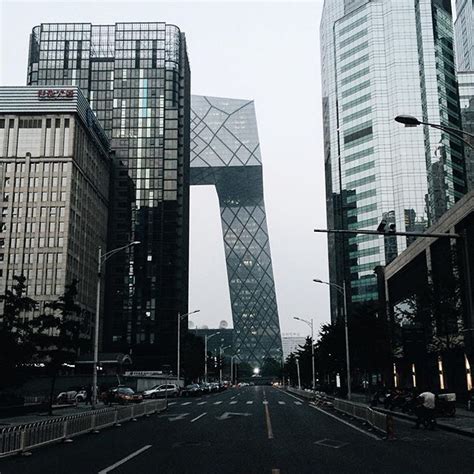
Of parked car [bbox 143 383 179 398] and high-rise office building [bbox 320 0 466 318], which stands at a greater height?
high-rise office building [bbox 320 0 466 318]

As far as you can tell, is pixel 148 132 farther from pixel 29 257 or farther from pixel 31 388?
pixel 31 388

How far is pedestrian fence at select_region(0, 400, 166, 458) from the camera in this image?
1567 cm

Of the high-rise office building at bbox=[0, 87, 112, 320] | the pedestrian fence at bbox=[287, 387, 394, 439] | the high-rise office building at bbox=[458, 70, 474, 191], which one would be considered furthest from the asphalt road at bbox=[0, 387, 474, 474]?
the high-rise office building at bbox=[458, 70, 474, 191]

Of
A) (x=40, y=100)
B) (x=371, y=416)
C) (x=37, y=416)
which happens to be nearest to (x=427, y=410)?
(x=371, y=416)

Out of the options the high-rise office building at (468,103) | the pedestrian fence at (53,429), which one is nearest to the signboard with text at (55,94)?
the high-rise office building at (468,103)

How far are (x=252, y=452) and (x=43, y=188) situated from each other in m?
104

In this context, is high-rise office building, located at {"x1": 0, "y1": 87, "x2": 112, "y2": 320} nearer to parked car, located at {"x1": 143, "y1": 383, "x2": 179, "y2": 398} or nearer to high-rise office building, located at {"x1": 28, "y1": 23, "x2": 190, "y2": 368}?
high-rise office building, located at {"x1": 28, "y1": 23, "x2": 190, "y2": 368}

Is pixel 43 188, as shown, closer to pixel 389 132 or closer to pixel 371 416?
pixel 389 132

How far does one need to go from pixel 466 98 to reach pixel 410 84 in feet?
105

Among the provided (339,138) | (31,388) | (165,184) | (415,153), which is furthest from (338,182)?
(31,388)

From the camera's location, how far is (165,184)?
14125cm

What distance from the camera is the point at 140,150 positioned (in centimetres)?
14188

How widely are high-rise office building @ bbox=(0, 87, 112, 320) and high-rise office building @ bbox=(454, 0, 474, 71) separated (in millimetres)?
126740

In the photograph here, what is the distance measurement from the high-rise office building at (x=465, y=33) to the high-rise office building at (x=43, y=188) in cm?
12674
